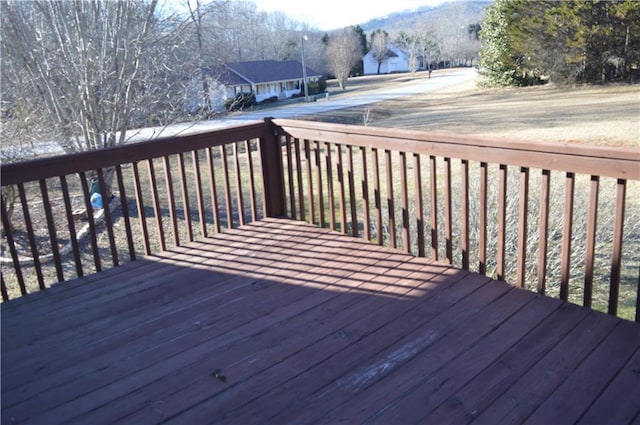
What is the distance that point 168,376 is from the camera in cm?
205

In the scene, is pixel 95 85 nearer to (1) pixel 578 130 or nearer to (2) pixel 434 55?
(1) pixel 578 130

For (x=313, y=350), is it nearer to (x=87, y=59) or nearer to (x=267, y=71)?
(x=87, y=59)

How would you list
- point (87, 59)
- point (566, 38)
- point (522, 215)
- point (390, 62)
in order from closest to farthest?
point (522, 215)
point (87, 59)
point (566, 38)
point (390, 62)

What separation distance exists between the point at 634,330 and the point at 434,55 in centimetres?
4643

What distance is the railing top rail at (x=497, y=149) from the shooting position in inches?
83.3

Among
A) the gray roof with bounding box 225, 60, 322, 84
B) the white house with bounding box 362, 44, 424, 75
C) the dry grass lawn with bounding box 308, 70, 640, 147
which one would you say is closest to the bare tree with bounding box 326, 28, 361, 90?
the gray roof with bounding box 225, 60, 322, 84

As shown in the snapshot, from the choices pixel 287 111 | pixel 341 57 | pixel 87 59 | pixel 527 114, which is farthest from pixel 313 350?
pixel 341 57

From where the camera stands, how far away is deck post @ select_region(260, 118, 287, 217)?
392cm

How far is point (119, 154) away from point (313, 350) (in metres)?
1.75

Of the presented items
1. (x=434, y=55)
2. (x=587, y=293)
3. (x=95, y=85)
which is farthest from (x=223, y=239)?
(x=434, y=55)

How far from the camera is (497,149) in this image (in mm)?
2555

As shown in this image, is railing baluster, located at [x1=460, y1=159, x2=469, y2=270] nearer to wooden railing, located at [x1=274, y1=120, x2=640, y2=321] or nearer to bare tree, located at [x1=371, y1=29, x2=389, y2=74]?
wooden railing, located at [x1=274, y1=120, x2=640, y2=321]

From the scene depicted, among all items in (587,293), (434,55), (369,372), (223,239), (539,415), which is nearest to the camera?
(539,415)

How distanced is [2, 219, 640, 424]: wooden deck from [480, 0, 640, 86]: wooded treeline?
18.4 m
